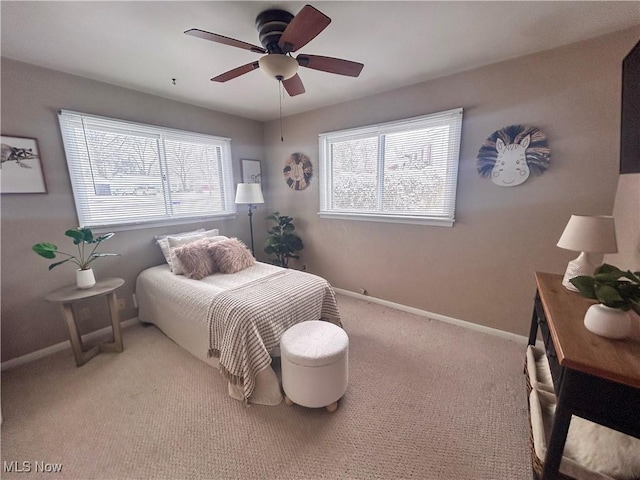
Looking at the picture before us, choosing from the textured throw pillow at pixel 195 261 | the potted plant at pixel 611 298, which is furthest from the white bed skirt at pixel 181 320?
the potted plant at pixel 611 298

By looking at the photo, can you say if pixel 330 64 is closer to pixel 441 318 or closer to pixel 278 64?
pixel 278 64

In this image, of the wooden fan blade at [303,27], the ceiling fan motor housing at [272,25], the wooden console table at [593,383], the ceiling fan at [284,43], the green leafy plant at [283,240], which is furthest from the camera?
the green leafy plant at [283,240]

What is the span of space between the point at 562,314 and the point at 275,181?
3.45 m

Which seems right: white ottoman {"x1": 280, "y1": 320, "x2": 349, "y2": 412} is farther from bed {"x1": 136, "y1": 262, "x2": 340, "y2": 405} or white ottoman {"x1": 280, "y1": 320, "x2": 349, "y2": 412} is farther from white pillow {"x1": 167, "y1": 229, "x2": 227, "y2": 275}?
white pillow {"x1": 167, "y1": 229, "x2": 227, "y2": 275}

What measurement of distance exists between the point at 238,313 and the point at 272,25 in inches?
72.2

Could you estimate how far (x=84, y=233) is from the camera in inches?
78.9

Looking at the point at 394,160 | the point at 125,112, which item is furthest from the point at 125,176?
the point at 394,160

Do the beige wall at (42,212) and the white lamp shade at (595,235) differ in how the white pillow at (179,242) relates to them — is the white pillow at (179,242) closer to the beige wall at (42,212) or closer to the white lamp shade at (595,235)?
the beige wall at (42,212)

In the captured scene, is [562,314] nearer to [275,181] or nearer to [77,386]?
[77,386]

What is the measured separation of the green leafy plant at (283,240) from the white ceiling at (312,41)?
1.75 metres

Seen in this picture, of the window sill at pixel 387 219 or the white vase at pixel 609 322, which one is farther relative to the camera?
the window sill at pixel 387 219

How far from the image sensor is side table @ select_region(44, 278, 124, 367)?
6.25ft

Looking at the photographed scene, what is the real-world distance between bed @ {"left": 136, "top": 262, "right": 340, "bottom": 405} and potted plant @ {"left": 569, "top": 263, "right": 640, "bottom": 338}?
1584 millimetres

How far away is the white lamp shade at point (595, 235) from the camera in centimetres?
123
